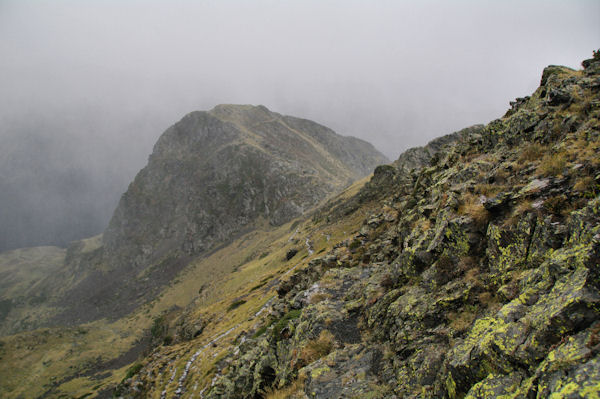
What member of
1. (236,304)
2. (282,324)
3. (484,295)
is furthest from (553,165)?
(236,304)

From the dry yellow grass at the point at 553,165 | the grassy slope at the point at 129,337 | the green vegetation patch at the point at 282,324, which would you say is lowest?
the grassy slope at the point at 129,337

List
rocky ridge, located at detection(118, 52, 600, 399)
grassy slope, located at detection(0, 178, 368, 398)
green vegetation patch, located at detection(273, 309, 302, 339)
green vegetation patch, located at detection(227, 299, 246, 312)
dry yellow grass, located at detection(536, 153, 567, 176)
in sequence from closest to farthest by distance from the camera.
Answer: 1. rocky ridge, located at detection(118, 52, 600, 399)
2. dry yellow grass, located at detection(536, 153, 567, 176)
3. green vegetation patch, located at detection(273, 309, 302, 339)
4. grassy slope, located at detection(0, 178, 368, 398)
5. green vegetation patch, located at detection(227, 299, 246, 312)

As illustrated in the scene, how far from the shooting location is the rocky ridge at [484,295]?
6.31 meters

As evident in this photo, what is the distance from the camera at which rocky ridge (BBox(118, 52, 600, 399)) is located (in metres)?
6.31

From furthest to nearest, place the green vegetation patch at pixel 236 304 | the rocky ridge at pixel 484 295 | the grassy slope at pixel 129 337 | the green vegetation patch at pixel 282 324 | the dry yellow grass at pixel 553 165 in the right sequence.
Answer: the green vegetation patch at pixel 236 304
the grassy slope at pixel 129 337
the green vegetation patch at pixel 282 324
the dry yellow grass at pixel 553 165
the rocky ridge at pixel 484 295

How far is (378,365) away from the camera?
11.2 metres

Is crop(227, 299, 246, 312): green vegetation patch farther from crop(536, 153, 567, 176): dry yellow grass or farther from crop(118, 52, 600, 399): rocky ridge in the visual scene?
crop(536, 153, 567, 176): dry yellow grass

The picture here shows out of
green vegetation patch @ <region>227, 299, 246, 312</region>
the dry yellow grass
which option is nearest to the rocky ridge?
the dry yellow grass

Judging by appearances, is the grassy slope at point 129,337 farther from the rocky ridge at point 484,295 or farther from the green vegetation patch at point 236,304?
the rocky ridge at point 484,295

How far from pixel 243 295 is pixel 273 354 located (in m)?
44.5

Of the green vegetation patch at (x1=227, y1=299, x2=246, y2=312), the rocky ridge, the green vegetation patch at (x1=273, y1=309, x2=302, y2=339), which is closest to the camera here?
the rocky ridge

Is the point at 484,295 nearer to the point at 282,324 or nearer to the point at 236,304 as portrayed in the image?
the point at 282,324

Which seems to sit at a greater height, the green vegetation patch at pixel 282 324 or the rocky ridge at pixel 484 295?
the rocky ridge at pixel 484 295

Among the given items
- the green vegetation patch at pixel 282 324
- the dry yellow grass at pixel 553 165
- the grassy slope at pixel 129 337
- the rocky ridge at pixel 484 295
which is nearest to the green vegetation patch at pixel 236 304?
the grassy slope at pixel 129 337
